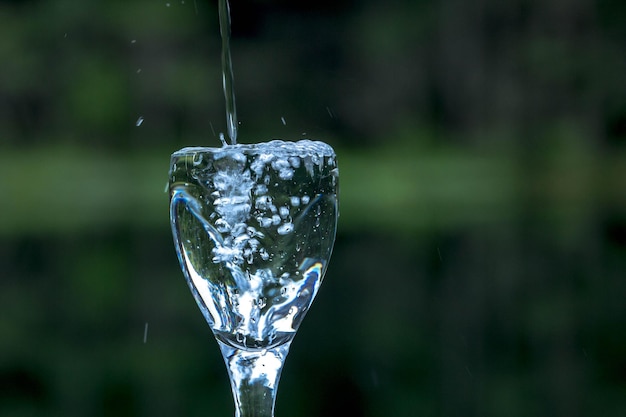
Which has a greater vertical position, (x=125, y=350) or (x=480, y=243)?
(x=125, y=350)

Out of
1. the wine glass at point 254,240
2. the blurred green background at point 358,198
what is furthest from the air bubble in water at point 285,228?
the blurred green background at point 358,198

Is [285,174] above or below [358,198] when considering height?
above

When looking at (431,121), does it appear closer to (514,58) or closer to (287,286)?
(514,58)

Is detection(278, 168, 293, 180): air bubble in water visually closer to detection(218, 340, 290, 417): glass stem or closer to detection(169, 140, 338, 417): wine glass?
detection(169, 140, 338, 417): wine glass

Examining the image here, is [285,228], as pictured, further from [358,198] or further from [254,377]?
[358,198]

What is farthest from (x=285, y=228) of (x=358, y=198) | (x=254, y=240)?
(x=358, y=198)

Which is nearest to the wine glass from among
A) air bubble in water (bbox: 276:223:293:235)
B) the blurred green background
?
air bubble in water (bbox: 276:223:293:235)

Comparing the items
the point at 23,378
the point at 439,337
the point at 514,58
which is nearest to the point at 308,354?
the point at 439,337
